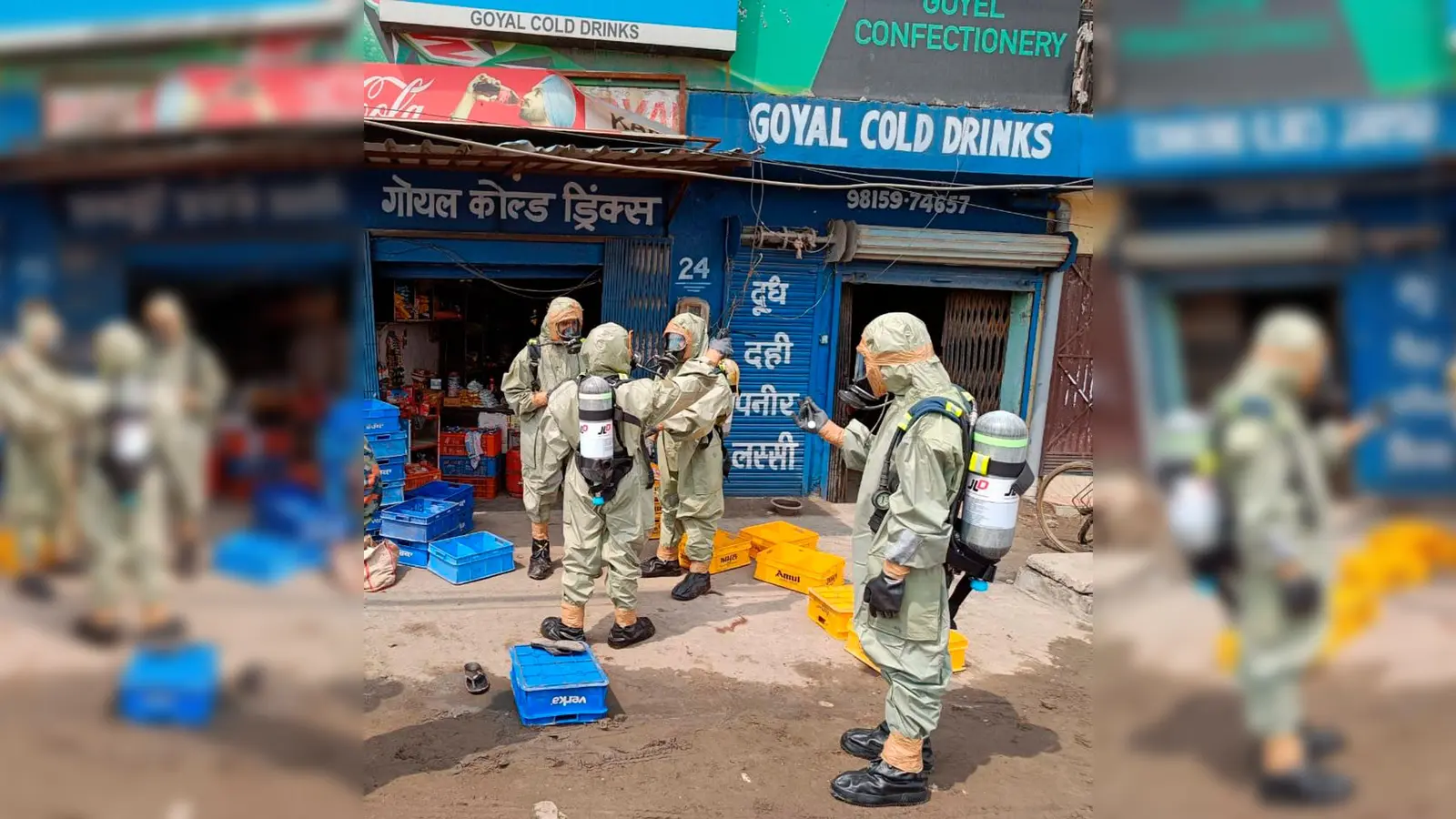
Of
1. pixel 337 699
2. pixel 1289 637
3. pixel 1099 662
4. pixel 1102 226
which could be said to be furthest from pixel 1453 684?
pixel 337 699

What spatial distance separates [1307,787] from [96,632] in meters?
1.21

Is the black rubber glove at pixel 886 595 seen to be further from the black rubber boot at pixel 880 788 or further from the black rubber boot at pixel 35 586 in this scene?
the black rubber boot at pixel 35 586

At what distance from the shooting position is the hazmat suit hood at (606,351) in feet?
15.6

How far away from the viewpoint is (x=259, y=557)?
86 cm

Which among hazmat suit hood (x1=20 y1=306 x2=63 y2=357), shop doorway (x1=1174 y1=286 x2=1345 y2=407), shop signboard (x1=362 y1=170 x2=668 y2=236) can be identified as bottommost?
hazmat suit hood (x1=20 y1=306 x2=63 y2=357)

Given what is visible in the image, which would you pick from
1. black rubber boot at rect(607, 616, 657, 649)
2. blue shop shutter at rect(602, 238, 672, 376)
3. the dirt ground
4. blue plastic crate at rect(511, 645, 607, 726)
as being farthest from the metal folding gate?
blue plastic crate at rect(511, 645, 607, 726)

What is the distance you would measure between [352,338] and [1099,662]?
3.13ft

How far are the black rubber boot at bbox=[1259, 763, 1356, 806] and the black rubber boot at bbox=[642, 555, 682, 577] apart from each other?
17.8 ft

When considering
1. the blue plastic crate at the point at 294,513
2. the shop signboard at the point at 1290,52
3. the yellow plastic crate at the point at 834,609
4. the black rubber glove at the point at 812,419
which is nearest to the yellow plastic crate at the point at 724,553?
the yellow plastic crate at the point at 834,609

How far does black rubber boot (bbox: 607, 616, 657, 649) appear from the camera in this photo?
479 cm

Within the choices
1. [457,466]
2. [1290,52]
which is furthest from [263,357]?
[457,466]

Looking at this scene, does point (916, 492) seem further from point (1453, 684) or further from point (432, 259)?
point (432, 259)

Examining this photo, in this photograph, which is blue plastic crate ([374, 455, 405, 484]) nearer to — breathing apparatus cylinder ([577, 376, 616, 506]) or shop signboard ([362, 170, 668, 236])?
shop signboard ([362, 170, 668, 236])

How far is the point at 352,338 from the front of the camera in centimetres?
95
